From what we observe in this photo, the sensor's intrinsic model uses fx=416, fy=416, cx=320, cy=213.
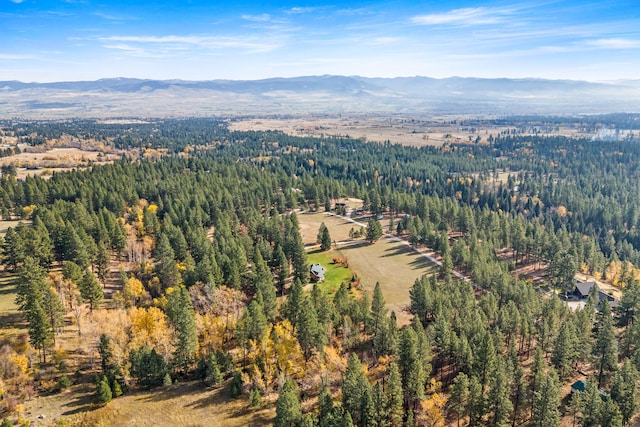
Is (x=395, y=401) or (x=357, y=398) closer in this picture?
(x=357, y=398)

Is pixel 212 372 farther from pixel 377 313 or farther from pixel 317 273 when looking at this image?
pixel 317 273

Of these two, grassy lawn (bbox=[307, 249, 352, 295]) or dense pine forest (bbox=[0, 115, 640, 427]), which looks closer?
dense pine forest (bbox=[0, 115, 640, 427])

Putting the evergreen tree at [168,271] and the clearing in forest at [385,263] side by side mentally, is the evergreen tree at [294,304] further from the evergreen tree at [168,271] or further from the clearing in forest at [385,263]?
the evergreen tree at [168,271]

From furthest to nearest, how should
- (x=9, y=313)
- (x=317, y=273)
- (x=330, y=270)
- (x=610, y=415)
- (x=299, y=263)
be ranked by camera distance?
(x=330, y=270) → (x=317, y=273) → (x=299, y=263) → (x=9, y=313) → (x=610, y=415)

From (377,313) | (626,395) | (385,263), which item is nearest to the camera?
(626,395)

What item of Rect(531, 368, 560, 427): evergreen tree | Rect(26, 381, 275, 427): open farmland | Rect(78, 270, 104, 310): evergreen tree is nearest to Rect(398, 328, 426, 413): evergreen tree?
Rect(531, 368, 560, 427): evergreen tree

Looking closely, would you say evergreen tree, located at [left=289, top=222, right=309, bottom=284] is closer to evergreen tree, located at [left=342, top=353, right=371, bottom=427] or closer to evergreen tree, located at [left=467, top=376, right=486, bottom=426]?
evergreen tree, located at [left=342, top=353, right=371, bottom=427]

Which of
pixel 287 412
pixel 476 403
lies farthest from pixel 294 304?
pixel 476 403

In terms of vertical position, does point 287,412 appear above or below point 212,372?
above
